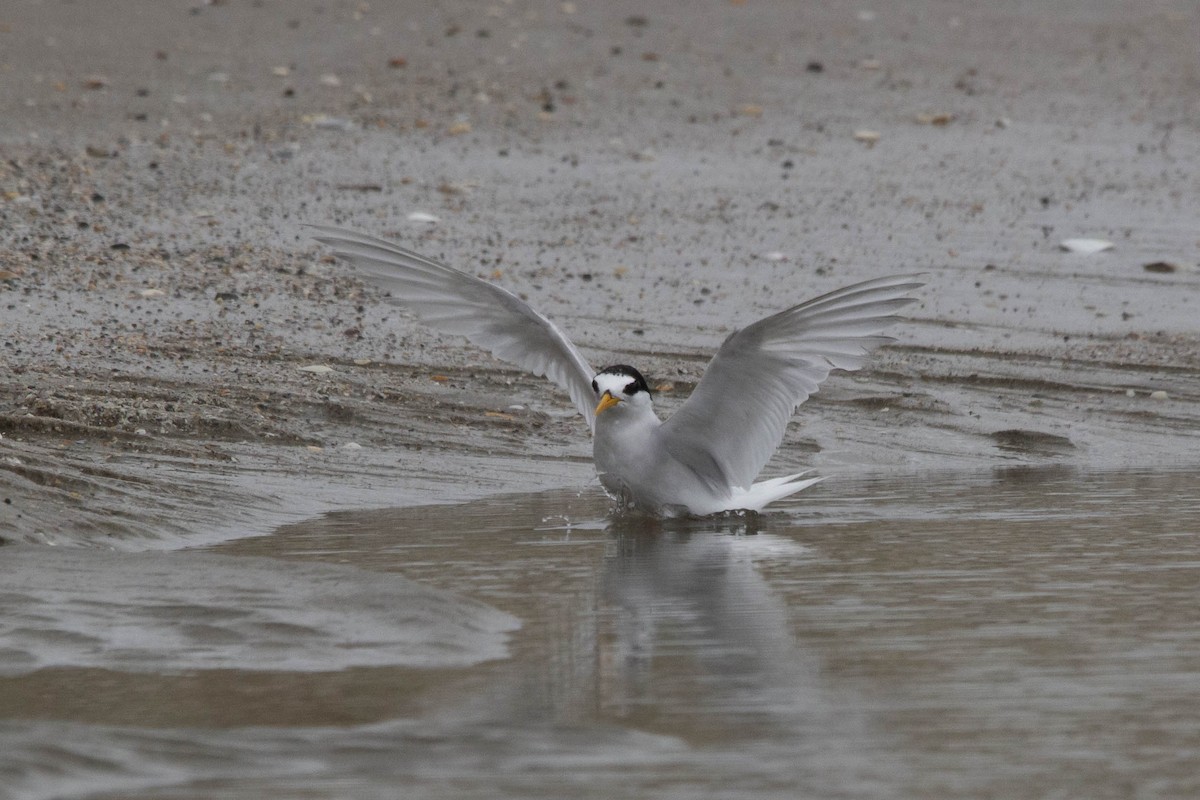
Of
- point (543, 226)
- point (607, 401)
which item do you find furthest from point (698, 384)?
point (543, 226)

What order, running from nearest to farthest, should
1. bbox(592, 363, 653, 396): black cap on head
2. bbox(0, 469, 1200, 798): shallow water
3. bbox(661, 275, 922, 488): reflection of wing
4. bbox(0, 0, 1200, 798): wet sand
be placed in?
bbox(0, 469, 1200, 798): shallow water
bbox(0, 0, 1200, 798): wet sand
bbox(661, 275, 922, 488): reflection of wing
bbox(592, 363, 653, 396): black cap on head

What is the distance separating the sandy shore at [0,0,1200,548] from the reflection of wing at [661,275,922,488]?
0.97 meters

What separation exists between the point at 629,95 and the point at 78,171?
4.41 m

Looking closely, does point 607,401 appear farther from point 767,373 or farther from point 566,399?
point 566,399

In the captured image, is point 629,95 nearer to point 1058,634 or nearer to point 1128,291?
point 1128,291

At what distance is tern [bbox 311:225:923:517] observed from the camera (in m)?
7.17

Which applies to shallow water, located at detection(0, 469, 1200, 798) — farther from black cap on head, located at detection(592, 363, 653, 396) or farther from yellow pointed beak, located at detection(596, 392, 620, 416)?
black cap on head, located at detection(592, 363, 653, 396)

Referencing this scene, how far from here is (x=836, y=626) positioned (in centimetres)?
520

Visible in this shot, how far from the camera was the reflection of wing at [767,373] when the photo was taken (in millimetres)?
7109

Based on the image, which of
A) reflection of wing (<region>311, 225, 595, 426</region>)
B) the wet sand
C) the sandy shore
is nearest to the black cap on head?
reflection of wing (<region>311, 225, 595, 426</region>)

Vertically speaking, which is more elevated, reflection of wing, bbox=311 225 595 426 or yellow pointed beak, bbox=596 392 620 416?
reflection of wing, bbox=311 225 595 426

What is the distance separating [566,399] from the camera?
372 inches

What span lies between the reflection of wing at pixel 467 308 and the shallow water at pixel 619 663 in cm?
112

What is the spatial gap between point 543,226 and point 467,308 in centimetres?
410
